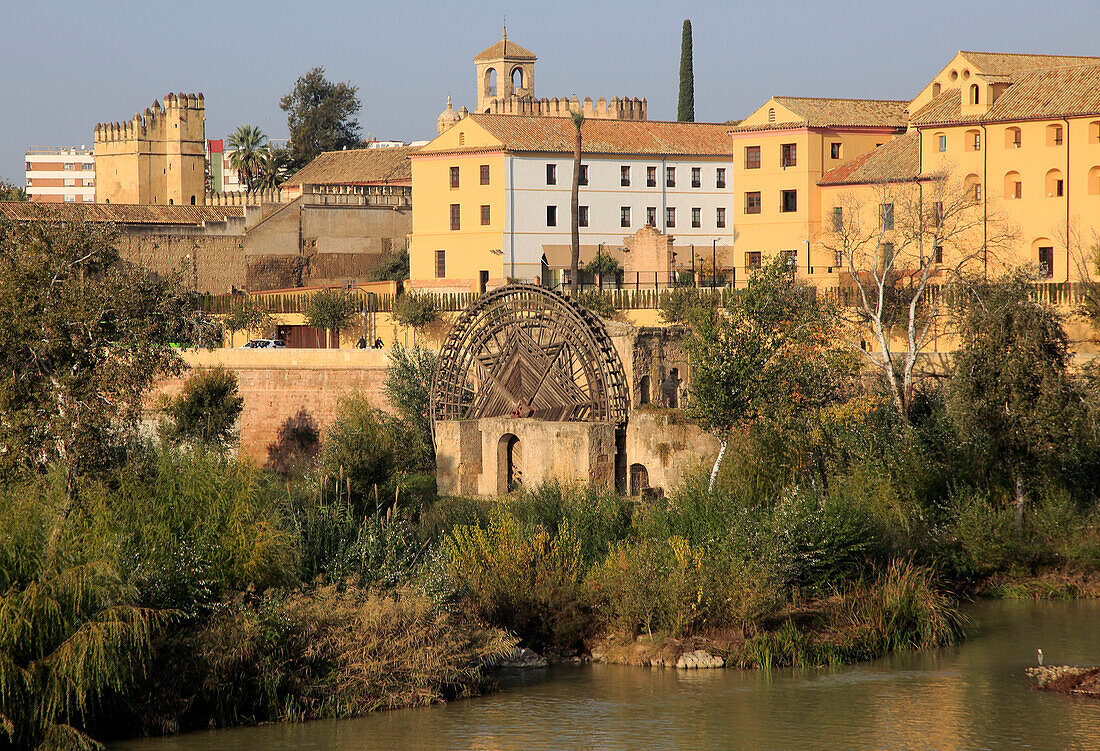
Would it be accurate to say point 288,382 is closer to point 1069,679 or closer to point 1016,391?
point 1016,391

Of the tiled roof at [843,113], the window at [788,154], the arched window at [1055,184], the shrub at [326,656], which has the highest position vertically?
the tiled roof at [843,113]

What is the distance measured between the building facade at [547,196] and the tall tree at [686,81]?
390 inches

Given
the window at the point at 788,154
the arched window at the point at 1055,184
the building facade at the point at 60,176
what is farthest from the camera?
the building facade at the point at 60,176

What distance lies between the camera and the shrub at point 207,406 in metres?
35.5

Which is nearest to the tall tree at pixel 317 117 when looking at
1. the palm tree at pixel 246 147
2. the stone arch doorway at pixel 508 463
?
the palm tree at pixel 246 147

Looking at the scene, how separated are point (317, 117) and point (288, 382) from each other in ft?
143

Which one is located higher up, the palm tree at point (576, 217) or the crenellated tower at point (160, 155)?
the crenellated tower at point (160, 155)

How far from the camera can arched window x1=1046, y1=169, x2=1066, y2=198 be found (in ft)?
130

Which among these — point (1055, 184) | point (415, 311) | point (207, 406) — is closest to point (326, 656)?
point (207, 406)

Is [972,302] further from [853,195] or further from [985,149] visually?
[853,195]

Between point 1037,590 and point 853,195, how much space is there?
25.9m

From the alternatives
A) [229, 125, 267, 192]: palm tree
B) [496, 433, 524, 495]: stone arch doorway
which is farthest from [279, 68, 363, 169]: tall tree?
[496, 433, 524, 495]: stone arch doorway

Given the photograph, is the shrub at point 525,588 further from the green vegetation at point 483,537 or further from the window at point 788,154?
the window at point 788,154

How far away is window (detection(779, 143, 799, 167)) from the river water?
105ft
